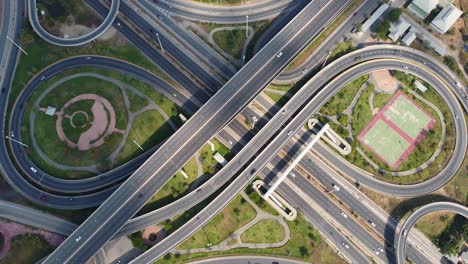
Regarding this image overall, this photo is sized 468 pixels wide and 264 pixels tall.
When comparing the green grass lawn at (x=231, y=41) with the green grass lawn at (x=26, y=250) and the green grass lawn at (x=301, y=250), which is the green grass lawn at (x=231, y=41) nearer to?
the green grass lawn at (x=301, y=250)

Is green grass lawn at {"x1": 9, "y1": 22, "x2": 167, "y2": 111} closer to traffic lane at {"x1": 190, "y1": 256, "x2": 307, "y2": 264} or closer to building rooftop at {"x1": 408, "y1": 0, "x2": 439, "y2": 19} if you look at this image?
traffic lane at {"x1": 190, "y1": 256, "x2": 307, "y2": 264}

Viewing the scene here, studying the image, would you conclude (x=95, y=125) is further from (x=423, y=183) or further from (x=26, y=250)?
(x=423, y=183)

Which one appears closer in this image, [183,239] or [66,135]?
[183,239]

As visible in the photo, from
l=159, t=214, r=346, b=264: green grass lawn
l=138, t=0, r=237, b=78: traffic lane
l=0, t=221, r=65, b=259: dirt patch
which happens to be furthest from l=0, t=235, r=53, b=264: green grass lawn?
l=138, t=0, r=237, b=78: traffic lane

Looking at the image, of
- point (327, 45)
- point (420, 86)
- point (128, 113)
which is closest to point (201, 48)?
point (128, 113)

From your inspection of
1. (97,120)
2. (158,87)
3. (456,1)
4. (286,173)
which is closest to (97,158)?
(97,120)

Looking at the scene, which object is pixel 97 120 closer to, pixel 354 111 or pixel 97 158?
pixel 97 158
